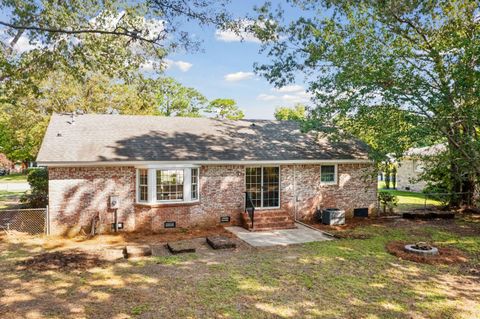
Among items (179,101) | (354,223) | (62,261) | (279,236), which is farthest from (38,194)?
(179,101)

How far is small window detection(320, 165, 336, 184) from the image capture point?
56.1 feet

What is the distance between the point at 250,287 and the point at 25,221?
11.8 metres

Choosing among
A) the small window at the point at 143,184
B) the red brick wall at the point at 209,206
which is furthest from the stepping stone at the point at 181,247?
the small window at the point at 143,184

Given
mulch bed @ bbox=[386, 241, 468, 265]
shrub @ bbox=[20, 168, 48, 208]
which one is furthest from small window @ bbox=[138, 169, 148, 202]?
mulch bed @ bbox=[386, 241, 468, 265]

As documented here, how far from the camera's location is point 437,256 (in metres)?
10.5

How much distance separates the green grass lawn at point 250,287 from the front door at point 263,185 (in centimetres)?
468

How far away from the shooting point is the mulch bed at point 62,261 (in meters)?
9.31

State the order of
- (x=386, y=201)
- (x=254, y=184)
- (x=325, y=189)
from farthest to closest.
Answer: (x=386, y=201) → (x=325, y=189) → (x=254, y=184)

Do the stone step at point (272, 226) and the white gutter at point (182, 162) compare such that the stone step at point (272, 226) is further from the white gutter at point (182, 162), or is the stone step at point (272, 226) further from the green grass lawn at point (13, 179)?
the green grass lawn at point (13, 179)

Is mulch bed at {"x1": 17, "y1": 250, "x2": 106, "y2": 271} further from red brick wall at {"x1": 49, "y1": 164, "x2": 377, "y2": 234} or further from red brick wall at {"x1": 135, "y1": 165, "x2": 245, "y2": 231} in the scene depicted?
red brick wall at {"x1": 135, "y1": 165, "x2": 245, "y2": 231}

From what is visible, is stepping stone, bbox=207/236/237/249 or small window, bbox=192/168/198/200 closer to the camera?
stepping stone, bbox=207/236/237/249

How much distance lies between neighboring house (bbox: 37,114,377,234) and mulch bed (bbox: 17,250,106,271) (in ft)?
9.98

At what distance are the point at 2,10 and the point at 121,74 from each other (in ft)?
14.6

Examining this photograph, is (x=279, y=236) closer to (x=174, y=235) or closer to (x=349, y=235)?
(x=349, y=235)
